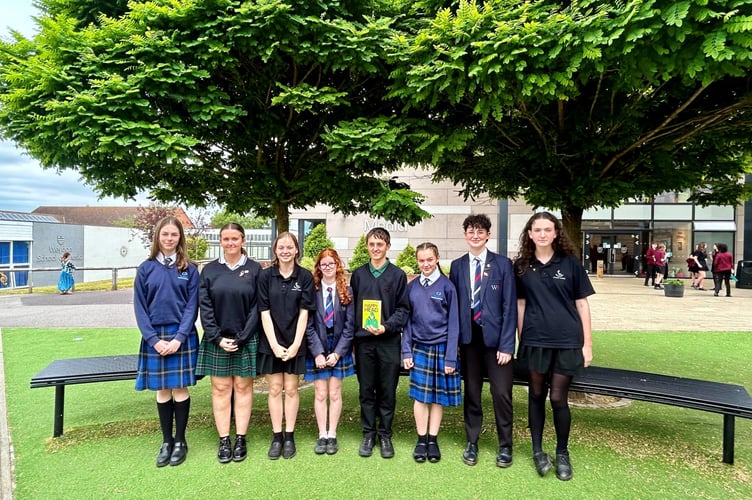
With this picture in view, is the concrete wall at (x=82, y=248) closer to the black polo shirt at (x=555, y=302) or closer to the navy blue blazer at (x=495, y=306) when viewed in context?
the navy blue blazer at (x=495, y=306)

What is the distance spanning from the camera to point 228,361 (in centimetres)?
407

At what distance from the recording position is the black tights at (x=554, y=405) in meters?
3.86

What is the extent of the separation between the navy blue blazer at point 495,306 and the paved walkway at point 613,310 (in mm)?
6940

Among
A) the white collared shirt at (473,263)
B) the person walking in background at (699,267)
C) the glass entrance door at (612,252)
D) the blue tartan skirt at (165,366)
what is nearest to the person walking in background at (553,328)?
the white collared shirt at (473,263)

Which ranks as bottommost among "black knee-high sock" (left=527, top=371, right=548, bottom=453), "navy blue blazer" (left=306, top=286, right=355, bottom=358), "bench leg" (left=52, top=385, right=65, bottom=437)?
"bench leg" (left=52, top=385, right=65, bottom=437)

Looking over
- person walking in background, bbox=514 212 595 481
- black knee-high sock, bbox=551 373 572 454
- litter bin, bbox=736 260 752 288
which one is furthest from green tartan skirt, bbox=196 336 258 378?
litter bin, bbox=736 260 752 288

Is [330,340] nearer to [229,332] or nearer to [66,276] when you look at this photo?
[229,332]

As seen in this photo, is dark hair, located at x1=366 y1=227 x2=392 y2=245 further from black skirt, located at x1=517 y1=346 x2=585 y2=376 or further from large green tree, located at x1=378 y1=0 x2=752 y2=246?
black skirt, located at x1=517 y1=346 x2=585 y2=376

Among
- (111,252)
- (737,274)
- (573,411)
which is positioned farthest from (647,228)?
(111,252)

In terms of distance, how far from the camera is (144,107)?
13.6ft

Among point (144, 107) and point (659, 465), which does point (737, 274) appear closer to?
point (659, 465)

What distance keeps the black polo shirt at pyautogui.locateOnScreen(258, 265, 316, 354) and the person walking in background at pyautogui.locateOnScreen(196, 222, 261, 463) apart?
98 mm

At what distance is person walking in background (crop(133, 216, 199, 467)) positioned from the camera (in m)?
3.96

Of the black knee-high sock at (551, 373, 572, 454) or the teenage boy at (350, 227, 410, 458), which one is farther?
the teenage boy at (350, 227, 410, 458)
